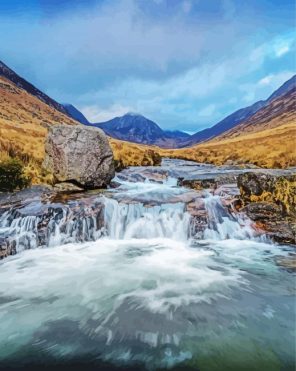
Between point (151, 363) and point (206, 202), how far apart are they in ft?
41.7

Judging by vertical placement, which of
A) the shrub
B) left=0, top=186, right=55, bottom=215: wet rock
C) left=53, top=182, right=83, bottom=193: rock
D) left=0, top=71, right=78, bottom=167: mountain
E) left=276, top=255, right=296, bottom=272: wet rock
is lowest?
left=276, top=255, right=296, bottom=272: wet rock

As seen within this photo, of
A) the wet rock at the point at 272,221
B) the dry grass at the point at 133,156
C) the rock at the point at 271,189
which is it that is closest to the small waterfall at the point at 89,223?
the wet rock at the point at 272,221

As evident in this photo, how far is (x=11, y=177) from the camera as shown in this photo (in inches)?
958

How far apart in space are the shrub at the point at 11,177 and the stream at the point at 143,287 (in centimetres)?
494

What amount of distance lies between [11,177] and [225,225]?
14.4 m

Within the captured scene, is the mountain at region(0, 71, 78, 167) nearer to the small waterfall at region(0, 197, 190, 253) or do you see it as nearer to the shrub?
the shrub

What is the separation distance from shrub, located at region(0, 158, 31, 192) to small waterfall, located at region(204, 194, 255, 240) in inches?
504

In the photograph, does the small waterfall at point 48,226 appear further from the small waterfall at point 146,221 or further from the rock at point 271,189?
the rock at point 271,189

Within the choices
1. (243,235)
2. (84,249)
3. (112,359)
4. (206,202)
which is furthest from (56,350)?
(206,202)

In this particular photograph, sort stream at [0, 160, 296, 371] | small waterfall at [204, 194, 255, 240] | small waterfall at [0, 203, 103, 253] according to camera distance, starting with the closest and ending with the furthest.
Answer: stream at [0, 160, 296, 371] → small waterfall at [0, 203, 103, 253] → small waterfall at [204, 194, 255, 240]

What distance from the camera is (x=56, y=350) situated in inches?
306

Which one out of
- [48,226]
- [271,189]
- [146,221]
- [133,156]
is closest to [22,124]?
[133,156]

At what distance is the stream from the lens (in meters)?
7.68

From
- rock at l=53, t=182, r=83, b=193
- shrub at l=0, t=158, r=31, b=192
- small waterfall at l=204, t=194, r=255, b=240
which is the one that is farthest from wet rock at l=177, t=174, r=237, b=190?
shrub at l=0, t=158, r=31, b=192
